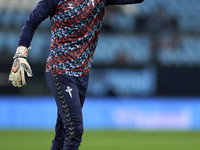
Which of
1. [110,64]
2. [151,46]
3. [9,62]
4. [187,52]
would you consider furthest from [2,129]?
[187,52]

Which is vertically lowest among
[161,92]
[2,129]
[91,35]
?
[2,129]

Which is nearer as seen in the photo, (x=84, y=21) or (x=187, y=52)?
(x=84, y=21)

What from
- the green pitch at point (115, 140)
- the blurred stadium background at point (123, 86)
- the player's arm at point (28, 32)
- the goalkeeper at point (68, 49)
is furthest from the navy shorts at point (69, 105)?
the blurred stadium background at point (123, 86)

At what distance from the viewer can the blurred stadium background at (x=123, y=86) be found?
34.8ft

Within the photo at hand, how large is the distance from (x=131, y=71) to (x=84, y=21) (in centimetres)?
752

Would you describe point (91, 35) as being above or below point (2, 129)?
above

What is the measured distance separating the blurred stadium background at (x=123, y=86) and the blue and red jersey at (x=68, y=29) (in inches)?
261

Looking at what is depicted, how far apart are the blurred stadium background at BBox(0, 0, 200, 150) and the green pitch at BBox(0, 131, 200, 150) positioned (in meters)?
0.79

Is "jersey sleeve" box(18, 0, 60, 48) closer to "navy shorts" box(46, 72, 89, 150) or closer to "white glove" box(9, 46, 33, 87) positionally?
"white glove" box(9, 46, 33, 87)

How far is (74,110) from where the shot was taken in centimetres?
395

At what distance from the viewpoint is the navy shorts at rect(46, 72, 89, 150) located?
3.91 meters

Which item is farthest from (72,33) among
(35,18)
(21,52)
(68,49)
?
(21,52)

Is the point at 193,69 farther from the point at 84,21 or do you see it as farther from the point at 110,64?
the point at 84,21

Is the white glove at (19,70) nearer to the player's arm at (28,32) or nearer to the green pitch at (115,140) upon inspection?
the player's arm at (28,32)
